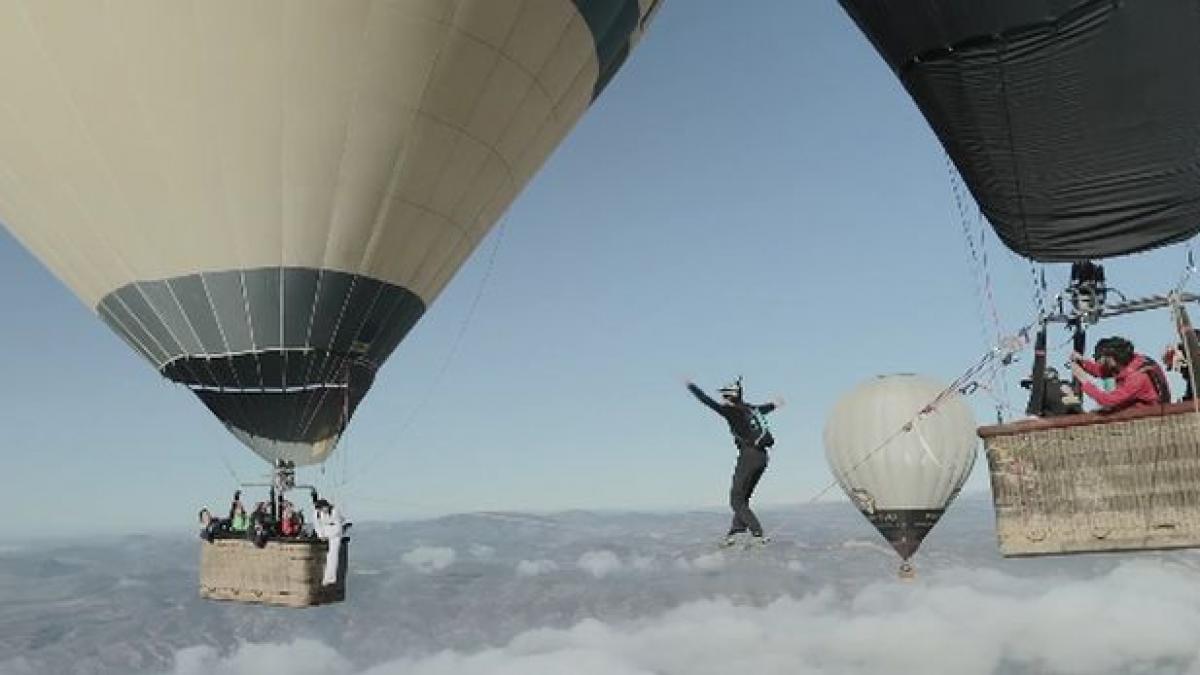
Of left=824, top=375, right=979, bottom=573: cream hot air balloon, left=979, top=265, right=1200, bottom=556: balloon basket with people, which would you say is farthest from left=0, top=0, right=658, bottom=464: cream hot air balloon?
left=824, top=375, right=979, bottom=573: cream hot air balloon

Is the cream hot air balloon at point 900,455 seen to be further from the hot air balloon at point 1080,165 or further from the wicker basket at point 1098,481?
the wicker basket at point 1098,481

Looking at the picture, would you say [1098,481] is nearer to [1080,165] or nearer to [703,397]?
[1080,165]

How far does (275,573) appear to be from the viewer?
48.2 feet

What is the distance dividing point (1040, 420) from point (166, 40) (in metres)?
12.2

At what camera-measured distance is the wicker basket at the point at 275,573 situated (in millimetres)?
14570

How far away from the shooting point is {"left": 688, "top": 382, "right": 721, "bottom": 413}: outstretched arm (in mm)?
14352

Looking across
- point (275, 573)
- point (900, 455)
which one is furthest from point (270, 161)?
point (900, 455)

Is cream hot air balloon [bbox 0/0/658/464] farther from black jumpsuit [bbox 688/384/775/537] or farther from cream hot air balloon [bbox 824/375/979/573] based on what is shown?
cream hot air balloon [bbox 824/375/979/573]

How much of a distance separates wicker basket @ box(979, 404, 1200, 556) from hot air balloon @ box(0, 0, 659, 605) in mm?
10205

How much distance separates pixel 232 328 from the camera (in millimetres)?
15984

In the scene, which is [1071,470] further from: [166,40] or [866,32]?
[166,40]

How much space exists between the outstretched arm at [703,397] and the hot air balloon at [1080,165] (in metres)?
5.37

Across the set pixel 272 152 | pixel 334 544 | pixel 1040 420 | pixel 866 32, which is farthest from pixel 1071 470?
pixel 272 152

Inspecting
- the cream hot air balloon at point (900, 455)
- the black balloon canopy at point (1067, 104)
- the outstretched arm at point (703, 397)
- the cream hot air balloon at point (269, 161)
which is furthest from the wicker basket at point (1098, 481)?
the cream hot air balloon at point (900, 455)
